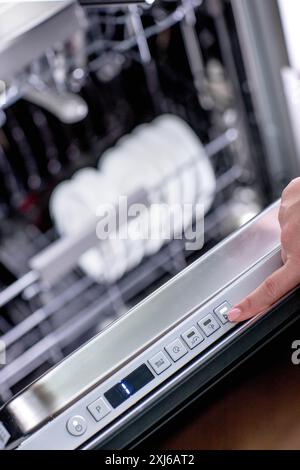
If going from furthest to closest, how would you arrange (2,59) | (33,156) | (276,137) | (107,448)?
(33,156)
(276,137)
(2,59)
(107,448)

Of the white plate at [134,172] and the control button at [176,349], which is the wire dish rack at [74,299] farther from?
the control button at [176,349]

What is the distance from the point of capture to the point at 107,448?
2.14 ft

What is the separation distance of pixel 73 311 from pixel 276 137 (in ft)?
1.31

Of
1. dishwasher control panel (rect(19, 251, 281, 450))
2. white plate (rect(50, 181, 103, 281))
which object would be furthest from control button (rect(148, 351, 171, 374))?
white plate (rect(50, 181, 103, 281))

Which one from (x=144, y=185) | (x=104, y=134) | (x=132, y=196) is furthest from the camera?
(x=104, y=134)

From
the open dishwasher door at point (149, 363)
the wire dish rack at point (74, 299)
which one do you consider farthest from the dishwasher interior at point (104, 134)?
the open dishwasher door at point (149, 363)

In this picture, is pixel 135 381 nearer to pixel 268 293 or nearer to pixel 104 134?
pixel 268 293

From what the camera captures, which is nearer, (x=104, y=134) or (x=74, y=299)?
(x=74, y=299)

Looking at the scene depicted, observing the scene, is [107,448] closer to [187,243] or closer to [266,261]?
[266,261]

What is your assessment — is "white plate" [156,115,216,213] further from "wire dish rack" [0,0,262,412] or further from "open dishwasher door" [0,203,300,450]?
"open dishwasher door" [0,203,300,450]

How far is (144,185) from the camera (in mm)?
1072

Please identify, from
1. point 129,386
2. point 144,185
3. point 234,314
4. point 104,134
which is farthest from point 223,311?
point 104,134

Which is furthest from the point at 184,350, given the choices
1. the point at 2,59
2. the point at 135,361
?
the point at 2,59

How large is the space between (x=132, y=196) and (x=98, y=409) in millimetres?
335
